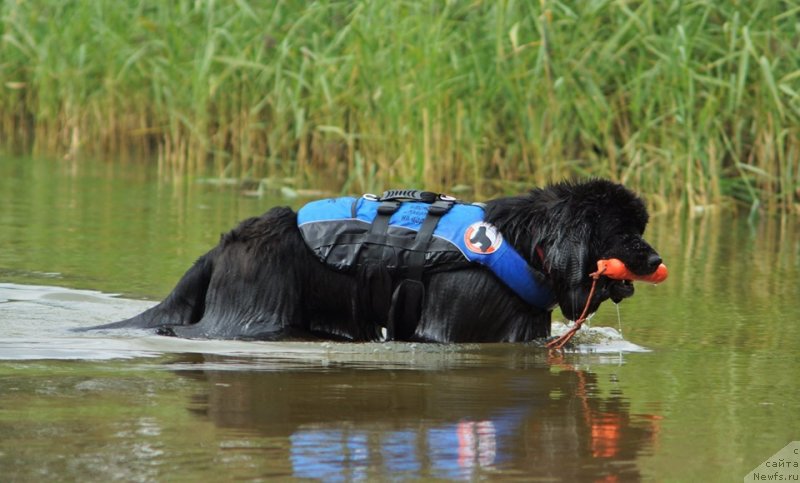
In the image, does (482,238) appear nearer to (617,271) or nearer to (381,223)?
(381,223)

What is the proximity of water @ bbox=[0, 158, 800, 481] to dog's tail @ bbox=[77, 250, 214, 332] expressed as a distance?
11cm

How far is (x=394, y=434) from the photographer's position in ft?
11.9

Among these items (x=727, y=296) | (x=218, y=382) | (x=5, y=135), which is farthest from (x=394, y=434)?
(x=5, y=135)

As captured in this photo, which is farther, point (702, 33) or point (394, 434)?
point (702, 33)

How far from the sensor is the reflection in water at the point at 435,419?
337 centimetres

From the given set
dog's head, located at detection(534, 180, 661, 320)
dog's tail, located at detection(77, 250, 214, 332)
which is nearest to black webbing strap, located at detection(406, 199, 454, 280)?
dog's head, located at detection(534, 180, 661, 320)

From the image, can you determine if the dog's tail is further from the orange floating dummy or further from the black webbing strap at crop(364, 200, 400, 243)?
the orange floating dummy

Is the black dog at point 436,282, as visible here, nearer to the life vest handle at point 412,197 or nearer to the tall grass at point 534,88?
the life vest handle at point 412,197

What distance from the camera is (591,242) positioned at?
16.2ft

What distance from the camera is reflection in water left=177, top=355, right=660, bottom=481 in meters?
3.37

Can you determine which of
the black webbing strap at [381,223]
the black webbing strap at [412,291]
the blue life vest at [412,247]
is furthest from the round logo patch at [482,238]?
the black webbing strap at [381,223]

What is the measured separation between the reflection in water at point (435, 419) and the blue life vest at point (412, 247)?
1.27 ft

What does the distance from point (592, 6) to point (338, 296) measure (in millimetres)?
4335

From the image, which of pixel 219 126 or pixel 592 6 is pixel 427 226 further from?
pixel 219 126
